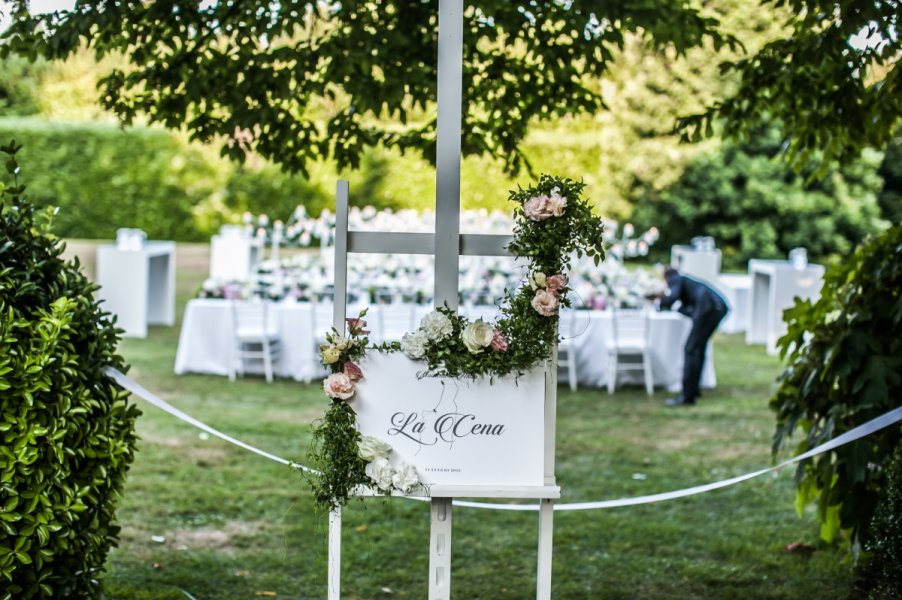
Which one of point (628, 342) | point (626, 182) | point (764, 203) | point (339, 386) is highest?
point (626, 182)

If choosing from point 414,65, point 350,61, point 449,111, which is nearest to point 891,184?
point 414,65

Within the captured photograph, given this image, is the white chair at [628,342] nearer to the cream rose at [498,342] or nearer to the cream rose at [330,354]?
the cream rose at [498,342]

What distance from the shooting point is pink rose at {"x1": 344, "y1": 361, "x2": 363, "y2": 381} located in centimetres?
351

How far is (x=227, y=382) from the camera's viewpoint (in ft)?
35.1

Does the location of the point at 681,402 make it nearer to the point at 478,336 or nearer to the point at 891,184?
the point at 478,336

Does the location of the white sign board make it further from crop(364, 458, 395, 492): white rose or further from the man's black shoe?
the man's black shoe

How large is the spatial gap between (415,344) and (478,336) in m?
0.20

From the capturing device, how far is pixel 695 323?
10461 mm

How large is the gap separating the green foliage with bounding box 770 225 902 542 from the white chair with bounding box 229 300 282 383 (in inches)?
244

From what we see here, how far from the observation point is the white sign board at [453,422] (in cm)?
355

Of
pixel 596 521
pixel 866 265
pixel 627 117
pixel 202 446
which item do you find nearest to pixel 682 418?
pixel 596 521

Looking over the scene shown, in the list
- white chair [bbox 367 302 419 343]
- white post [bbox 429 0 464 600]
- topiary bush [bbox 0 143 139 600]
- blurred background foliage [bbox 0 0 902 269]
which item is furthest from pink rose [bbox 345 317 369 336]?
blurred background foliage [bbox 0 0 902 269]

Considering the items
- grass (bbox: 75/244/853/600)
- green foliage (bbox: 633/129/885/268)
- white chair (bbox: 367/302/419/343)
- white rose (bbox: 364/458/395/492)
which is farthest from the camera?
green foliage (bbox: 633/129/885/268)

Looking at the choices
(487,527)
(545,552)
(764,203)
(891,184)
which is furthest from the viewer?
(891,184)
